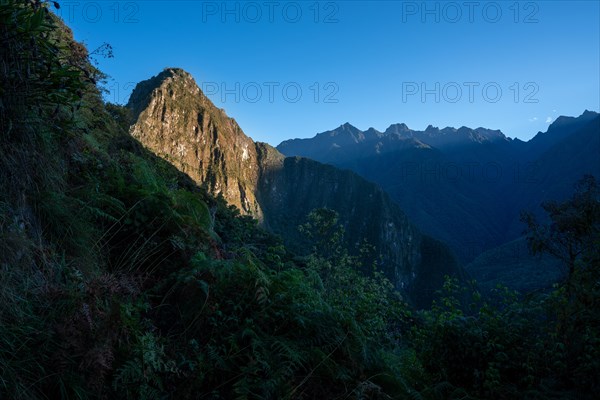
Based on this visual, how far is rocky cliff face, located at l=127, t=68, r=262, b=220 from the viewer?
140 meters

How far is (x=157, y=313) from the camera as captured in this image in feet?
9.61

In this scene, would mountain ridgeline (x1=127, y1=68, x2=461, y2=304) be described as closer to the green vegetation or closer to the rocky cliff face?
the rocky cliff face

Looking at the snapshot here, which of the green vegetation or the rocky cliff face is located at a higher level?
the rocky cliff face

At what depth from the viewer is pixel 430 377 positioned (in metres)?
4.08

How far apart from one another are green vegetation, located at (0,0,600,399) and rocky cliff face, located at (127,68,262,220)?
12905cm

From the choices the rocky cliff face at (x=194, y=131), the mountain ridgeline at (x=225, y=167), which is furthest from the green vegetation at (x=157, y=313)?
the rocky cliff face at (x=194, y=131)

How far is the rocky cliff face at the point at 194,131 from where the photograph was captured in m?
140

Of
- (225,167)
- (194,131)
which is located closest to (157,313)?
(194,131)

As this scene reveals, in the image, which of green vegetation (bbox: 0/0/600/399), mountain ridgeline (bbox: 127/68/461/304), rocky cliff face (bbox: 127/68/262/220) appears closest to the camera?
green vegetation (bbox: 0/0/600/399)

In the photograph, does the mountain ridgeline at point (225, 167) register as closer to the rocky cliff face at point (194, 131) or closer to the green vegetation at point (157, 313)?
the rocky cliff face at point (194, 131)

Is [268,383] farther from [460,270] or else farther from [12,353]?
[460,270]

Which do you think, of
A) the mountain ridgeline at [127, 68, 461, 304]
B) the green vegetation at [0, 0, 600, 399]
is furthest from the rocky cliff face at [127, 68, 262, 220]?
the green vegetation at [0, 0, 600, 399]

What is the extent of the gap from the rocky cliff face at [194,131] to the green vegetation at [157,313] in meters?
129

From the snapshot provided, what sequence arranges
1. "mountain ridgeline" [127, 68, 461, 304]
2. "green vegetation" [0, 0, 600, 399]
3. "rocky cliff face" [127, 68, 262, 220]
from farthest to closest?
"mountain ridgeline" [127, 68, 461, 304] < "rocky cliff face" [127, 68, 262, 220] < "green vegetation" [0, 0, 600, 399]
